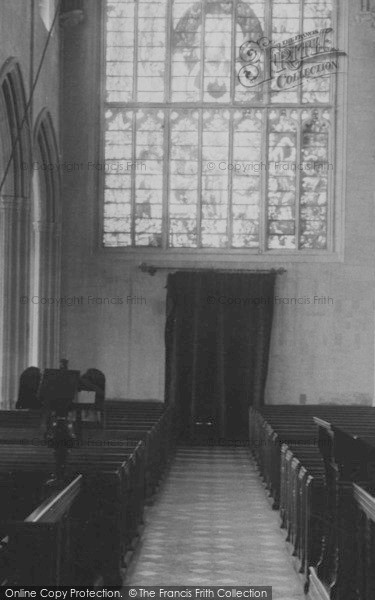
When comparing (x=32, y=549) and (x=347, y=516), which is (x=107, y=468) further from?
(x=32, y=549)

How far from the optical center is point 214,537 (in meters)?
8.97

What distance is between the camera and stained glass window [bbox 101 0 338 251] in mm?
19047

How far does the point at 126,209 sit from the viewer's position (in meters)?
19.1

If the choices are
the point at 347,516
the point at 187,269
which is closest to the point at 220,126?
the point at 187,269

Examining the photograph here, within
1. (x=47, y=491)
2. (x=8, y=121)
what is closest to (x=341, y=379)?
(x=8, y=121)

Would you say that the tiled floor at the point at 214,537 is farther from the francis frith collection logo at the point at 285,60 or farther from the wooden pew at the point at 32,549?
the francis frith collection logo at the point at 285,60

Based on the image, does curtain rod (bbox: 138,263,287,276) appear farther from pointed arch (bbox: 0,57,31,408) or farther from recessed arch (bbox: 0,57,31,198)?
recessed arch (bbox: 0,57,31,198)

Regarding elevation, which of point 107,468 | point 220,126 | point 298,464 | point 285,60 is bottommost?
point 298,464

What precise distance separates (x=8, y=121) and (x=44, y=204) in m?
3.08

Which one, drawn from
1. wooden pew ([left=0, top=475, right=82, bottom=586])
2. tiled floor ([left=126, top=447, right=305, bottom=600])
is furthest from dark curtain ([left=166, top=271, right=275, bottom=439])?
wooden pew ([left=0, top=475, right=82, bottom=586])

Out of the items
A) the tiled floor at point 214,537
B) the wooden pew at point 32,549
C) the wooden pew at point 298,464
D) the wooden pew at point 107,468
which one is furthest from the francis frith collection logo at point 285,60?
the wooden pew at point 32,549

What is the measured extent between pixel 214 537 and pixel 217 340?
9.69 m

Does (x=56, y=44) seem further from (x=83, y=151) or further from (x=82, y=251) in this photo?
(x=82, y=251)

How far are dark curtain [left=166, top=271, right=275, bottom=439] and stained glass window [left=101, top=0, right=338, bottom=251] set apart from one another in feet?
2.91
